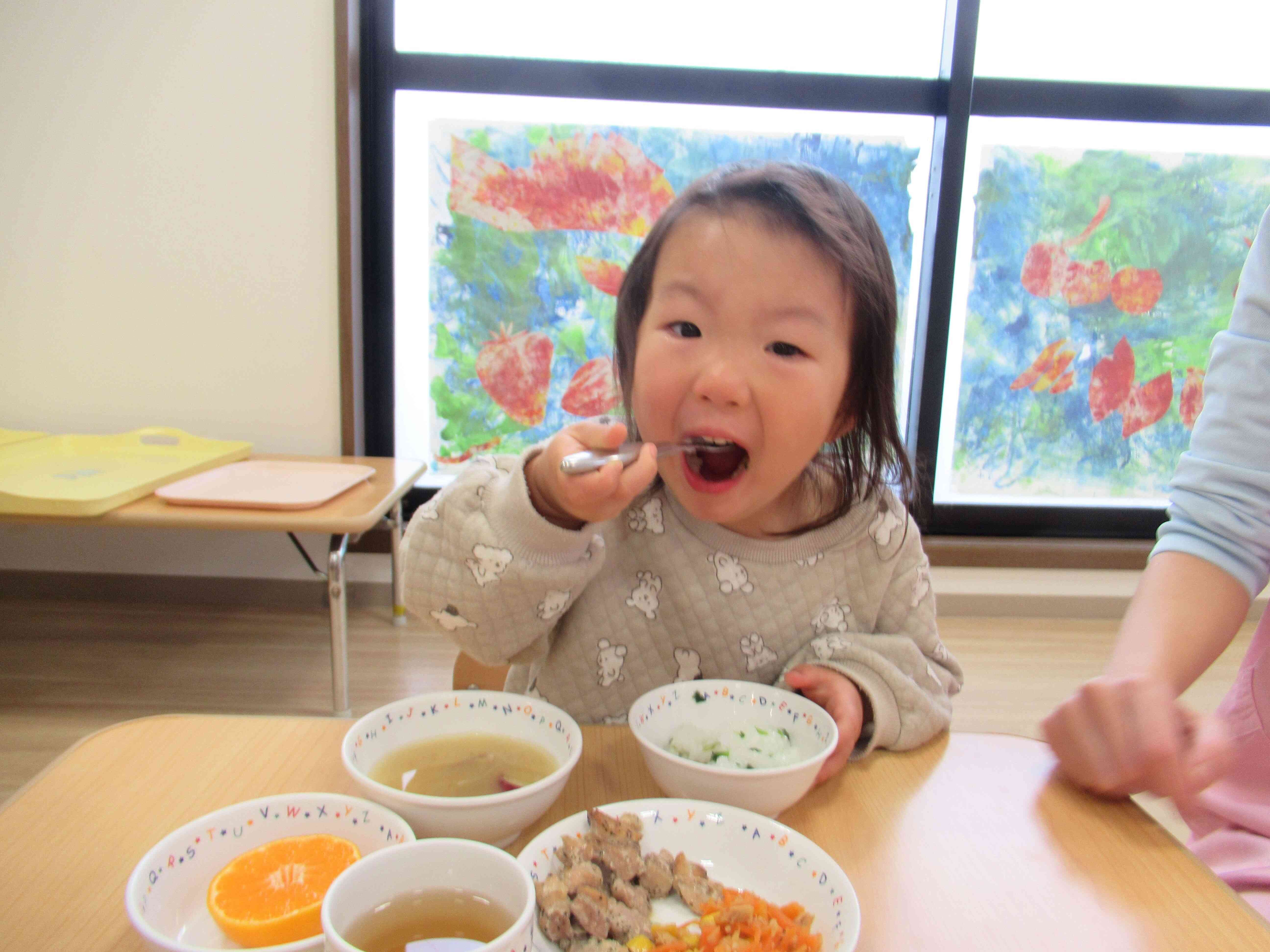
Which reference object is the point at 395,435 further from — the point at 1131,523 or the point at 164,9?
the point at 1131,523

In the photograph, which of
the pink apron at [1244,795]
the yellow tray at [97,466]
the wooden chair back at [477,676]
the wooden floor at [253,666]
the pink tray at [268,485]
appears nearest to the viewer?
the pink apron at [1244,795]

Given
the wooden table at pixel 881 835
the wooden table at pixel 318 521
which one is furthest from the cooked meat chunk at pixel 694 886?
the wooden table at pixel 318 521

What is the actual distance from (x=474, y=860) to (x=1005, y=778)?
20.7 inches

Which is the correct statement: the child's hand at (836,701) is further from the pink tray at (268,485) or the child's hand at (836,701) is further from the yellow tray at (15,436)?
the yellow tray at (15,436)

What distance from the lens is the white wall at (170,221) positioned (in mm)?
2414

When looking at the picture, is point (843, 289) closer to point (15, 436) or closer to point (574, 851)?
point (574, 851)

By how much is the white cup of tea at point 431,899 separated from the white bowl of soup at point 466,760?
61mm

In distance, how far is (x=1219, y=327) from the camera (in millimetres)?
2703

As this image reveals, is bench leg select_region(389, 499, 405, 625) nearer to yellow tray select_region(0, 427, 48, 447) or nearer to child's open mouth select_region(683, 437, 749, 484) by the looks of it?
yellow tray select_region(0, 427, 48, 447)

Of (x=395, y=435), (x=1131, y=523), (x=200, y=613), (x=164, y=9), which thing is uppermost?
(x=164, y=9)

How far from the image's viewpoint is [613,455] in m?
0.73

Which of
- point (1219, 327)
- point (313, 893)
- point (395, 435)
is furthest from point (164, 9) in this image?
point (1219, 327)

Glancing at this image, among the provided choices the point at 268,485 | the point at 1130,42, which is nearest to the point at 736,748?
the point at 268,485

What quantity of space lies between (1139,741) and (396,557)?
2188 mm
